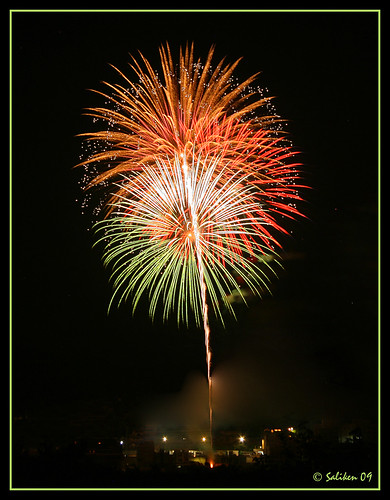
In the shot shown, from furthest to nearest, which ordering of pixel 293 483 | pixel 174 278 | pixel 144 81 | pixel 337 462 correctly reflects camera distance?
pixel 174 278 → pixel 144 81 → pixel 337 462 → pixel 293 483

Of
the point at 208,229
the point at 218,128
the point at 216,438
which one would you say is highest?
the point at 218,128

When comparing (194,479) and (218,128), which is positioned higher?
(218,128)

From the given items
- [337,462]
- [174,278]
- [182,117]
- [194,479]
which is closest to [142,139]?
[182,117]

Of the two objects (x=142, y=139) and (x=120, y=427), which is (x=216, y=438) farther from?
(x=142, y=139)

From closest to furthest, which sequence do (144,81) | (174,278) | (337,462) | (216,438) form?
1. (337,462)
2. (144,81)
3. (174,278)
4. (216,438)

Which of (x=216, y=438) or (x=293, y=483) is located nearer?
(x=293, y=483)

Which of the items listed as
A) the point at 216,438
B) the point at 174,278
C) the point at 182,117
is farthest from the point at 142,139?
the point at 216,438

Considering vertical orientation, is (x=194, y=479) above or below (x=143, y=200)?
below

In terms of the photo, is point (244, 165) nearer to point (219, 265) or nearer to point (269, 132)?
point (269, 132)

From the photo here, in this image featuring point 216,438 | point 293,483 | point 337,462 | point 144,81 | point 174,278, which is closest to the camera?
point 293,483

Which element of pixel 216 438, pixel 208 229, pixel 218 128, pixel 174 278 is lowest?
pixel 216 438
